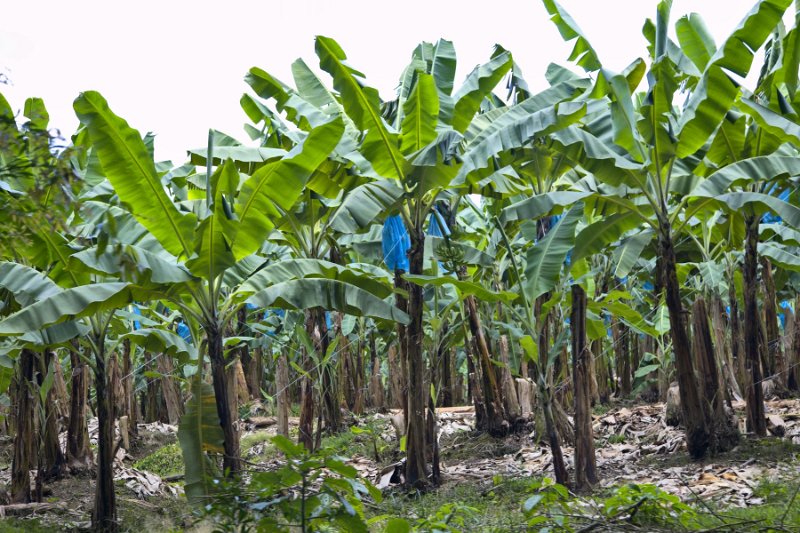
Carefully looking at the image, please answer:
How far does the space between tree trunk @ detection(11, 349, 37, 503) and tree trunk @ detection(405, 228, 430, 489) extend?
15.1 feet

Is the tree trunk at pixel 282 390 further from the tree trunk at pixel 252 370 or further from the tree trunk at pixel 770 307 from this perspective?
the tree trunk at pixel 770 307

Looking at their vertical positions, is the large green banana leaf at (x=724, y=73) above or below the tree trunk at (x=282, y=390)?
above

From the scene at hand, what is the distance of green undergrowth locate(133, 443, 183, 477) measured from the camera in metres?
13.5

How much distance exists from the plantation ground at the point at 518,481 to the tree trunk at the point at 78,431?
32cm

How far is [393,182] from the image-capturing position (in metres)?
8.48

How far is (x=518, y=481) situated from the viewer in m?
8.73

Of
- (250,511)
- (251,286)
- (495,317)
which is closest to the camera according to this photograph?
(250,511)

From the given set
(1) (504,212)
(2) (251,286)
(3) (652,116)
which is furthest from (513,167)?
(2) (251,286)

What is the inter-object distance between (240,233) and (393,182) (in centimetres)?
209

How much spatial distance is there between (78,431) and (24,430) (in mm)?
2157

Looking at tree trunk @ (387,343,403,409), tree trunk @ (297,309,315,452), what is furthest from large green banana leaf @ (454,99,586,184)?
tree trunk @ (387,343,403,409)

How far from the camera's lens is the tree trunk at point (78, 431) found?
429 inches

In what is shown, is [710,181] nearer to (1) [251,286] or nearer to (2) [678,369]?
(2) [678,369]

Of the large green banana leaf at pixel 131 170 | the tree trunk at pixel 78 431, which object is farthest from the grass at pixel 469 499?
the tree trunk at pixel 78 431
